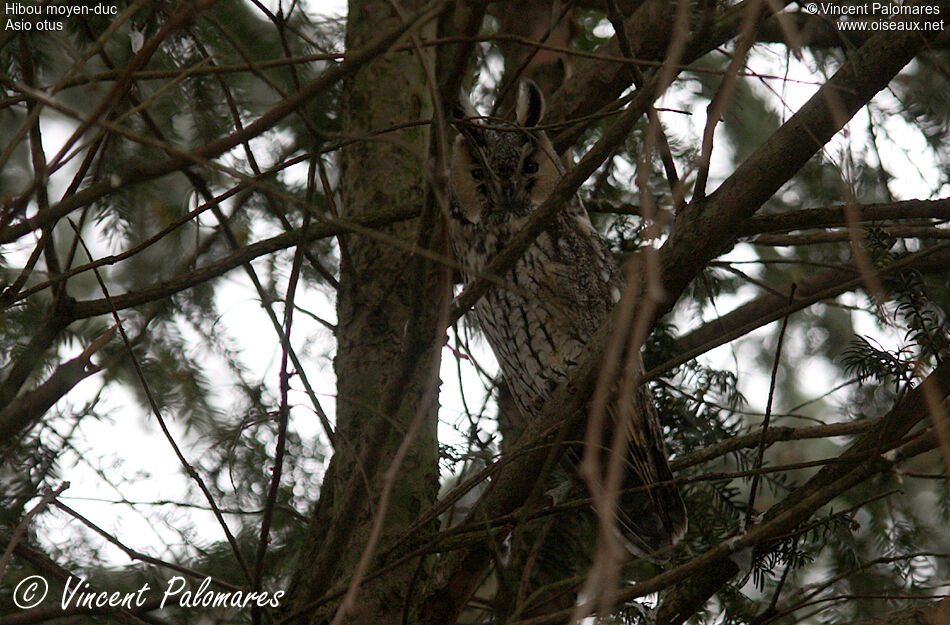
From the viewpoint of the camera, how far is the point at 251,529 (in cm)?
250

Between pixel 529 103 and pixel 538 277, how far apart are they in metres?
0.55

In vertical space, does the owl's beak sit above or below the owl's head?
below

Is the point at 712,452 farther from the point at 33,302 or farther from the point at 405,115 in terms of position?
the point at 33,302

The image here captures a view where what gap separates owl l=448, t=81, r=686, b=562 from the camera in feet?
7.50

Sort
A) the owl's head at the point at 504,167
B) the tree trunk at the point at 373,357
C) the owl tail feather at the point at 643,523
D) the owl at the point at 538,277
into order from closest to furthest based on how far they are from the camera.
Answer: the tree trunk at the point at 373,357
the owl tail feather at the point at 643,523
the owl at the point at 538,277
the owl's head at the point at 504,167

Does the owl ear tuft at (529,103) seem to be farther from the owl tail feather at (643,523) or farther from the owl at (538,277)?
the owl tail feather at (643,523)

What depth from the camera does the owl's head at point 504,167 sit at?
Result: 2.52 m

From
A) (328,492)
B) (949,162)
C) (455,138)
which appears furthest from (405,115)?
(949,162)

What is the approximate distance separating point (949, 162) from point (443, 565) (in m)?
2.04

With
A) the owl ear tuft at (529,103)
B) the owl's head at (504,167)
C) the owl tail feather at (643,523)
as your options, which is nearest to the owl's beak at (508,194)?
the owl's head at (504,167)

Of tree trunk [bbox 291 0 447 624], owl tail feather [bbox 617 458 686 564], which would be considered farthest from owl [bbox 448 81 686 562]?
tree trunk [bbox 291 0 447 624]

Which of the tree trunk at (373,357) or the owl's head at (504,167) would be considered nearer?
the tree trunk at (373,357)

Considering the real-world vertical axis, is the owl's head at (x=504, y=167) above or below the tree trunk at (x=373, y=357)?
above

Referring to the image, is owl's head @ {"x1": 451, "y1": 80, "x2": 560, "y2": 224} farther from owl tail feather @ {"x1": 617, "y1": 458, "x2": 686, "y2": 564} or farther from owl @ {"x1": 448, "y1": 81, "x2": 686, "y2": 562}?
owl tail feather @ {"x1": 617, "y1": 458, "x2": 686, "y2": 564}
